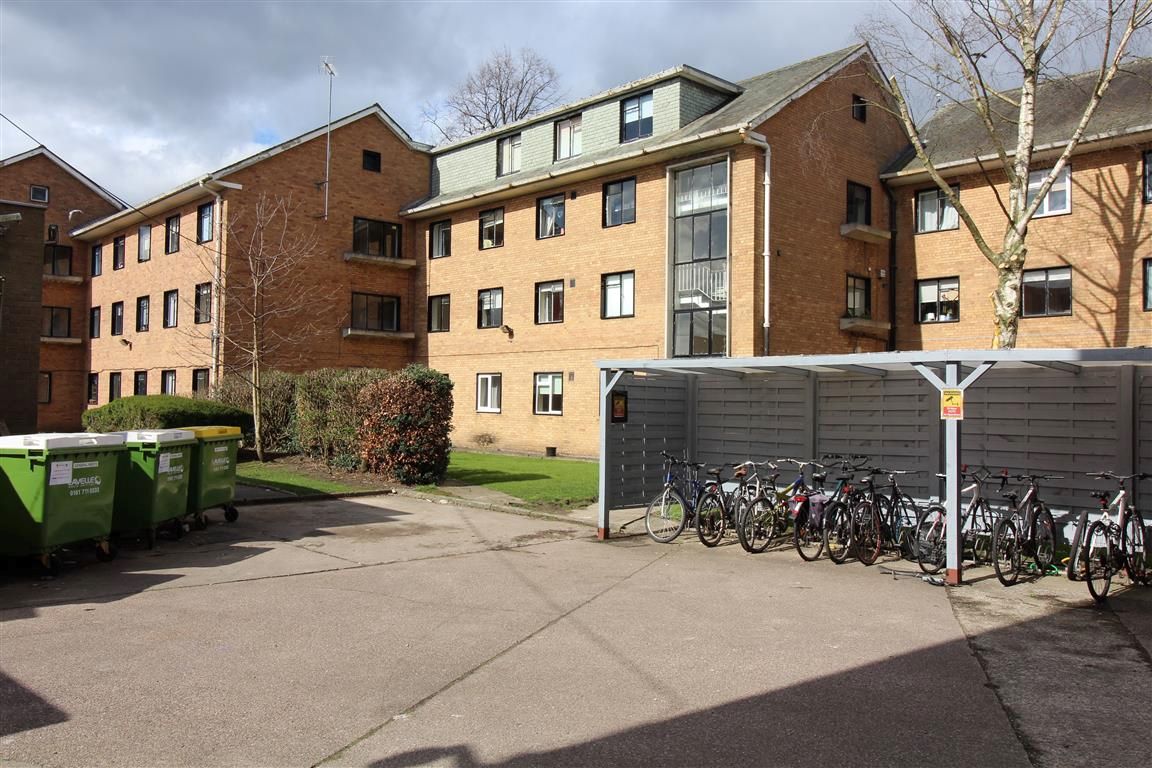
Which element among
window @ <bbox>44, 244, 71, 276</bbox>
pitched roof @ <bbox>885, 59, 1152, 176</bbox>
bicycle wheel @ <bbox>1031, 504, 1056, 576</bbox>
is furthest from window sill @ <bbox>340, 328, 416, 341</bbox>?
bicycle wheel @ <bbox>1031, 504, 1056, 576</bbox>

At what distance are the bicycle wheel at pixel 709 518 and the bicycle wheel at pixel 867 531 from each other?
1.76 m

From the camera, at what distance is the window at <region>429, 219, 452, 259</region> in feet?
96.4

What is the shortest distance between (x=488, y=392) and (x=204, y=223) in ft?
34.3

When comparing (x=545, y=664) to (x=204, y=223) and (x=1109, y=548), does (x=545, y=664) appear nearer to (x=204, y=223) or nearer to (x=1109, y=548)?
(x=1109, y=548)

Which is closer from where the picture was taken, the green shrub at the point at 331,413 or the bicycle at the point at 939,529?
the bicycle at the point at 939,529

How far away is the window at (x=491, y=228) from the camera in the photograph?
27.3 metres

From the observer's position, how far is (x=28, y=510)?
834 cm

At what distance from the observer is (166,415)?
64.2ft

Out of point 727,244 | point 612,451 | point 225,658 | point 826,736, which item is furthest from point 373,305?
point 826,736

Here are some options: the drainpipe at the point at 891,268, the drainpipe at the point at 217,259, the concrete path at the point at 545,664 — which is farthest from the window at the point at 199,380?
the drainpipe at the point at 891,268

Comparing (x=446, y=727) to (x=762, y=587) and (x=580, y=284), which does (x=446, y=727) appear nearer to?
(x=762, y=587)

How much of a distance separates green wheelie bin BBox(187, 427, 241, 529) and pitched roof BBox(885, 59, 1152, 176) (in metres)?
16.7

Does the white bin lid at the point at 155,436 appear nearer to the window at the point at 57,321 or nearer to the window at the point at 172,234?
the window at the point at 172,234

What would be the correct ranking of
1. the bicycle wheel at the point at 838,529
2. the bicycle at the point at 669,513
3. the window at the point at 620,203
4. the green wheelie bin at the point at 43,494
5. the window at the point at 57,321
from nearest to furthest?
the green wheelie bin at the point at 43,494 → the bicycle wheel at the point at 838,529 → the bicycle at the point at 669,513 → the window at the point at 620,203 → the window at the point at 57,321
